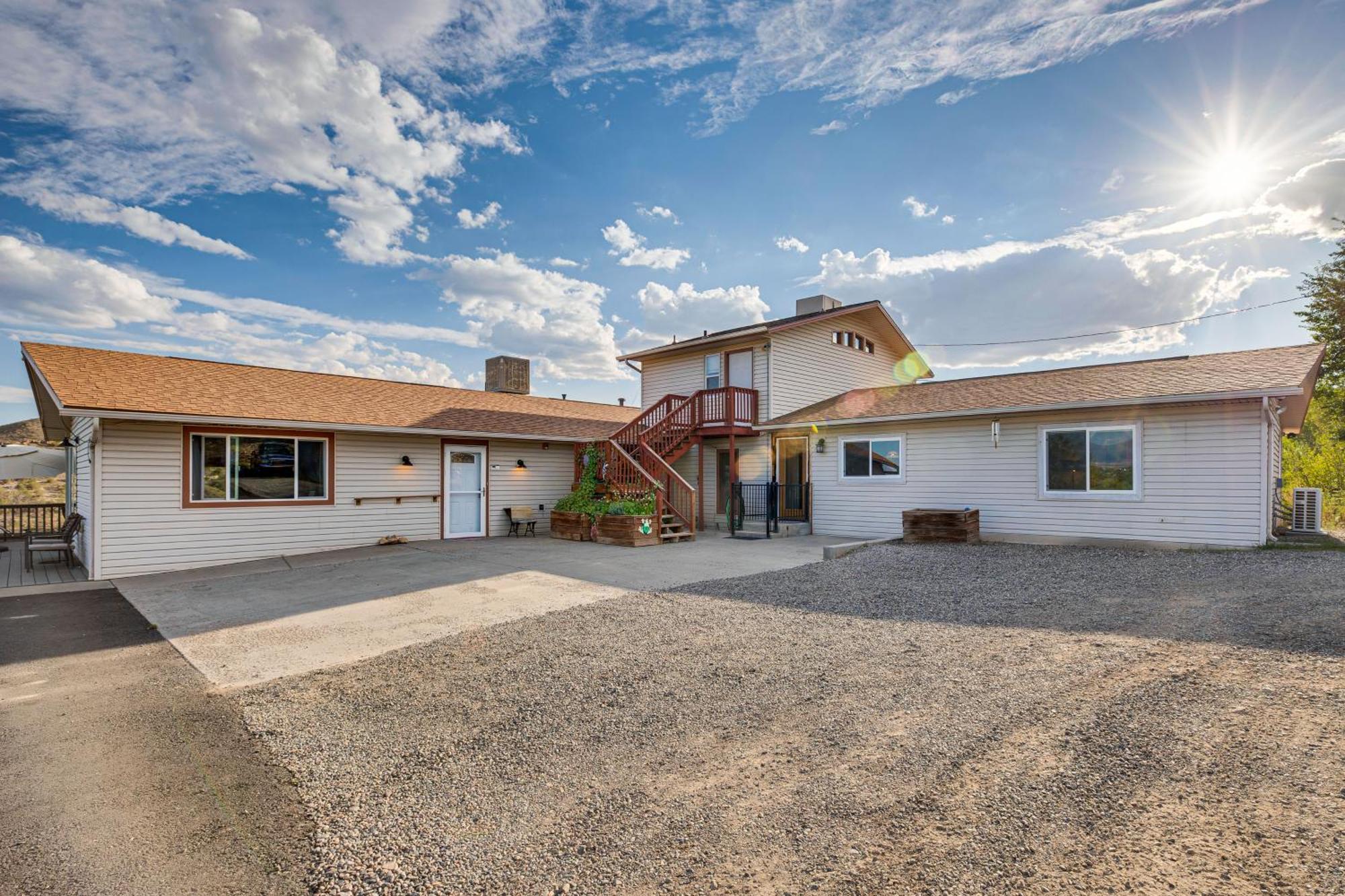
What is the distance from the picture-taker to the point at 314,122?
35.7 ft

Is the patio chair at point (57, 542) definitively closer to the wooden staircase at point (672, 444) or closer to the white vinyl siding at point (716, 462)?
the wooden staircase at point (672, 444)

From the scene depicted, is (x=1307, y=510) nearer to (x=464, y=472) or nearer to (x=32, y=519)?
(x=464, y=472)

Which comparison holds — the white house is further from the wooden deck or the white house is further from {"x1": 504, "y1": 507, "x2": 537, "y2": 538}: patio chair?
the wooden deck

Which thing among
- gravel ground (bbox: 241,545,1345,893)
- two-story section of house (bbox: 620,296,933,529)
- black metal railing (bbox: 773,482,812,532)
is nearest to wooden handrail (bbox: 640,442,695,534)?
two-story section of house (bbox: 620,296,933,529)

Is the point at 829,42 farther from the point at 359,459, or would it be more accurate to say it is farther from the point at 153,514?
the point at 153,514

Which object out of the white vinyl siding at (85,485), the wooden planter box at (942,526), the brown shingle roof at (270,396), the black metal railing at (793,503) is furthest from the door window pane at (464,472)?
the wooden planter box at (942,526)

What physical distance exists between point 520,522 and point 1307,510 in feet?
54.6

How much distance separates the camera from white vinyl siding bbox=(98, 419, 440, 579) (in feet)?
31.8

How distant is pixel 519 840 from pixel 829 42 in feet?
38.5

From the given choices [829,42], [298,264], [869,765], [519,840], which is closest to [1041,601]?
[869,765]

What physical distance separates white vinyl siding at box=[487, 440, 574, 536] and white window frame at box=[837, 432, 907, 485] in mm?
6835

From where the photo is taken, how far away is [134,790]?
9.75ft

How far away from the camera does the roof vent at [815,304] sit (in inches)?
706

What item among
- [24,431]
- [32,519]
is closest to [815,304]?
[32,519]
